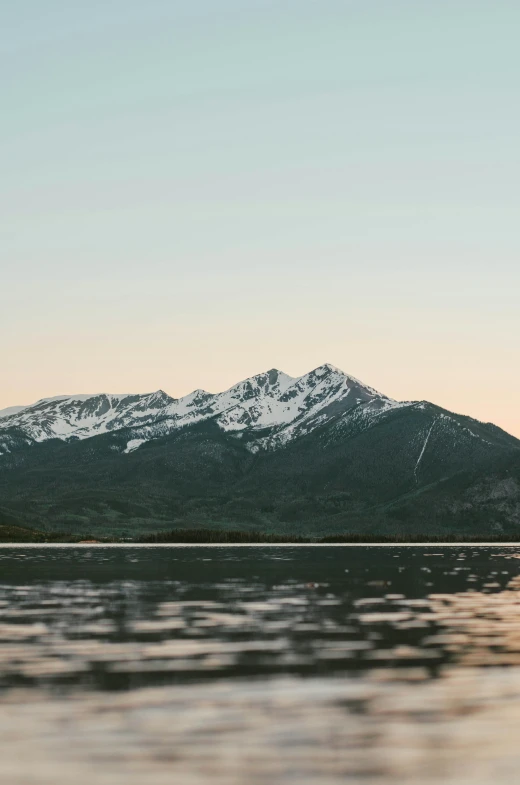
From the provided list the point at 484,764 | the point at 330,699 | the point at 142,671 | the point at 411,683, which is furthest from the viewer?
the point at 142,671

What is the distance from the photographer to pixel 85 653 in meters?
41.1

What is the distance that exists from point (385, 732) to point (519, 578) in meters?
75.0

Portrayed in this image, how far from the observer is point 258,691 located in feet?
→ 106

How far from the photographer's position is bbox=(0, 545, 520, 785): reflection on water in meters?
22.9

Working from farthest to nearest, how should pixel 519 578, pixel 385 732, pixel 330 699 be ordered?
pixel 519 578, pixel 330 699, pixel 385 732

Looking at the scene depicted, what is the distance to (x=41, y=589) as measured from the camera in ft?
263

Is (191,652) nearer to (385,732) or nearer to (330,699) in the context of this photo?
(330,699)

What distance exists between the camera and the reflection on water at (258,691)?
75.0 ft

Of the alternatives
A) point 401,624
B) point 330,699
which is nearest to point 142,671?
point 330,699

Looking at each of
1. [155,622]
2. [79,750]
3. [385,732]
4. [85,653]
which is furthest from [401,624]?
[79,750]

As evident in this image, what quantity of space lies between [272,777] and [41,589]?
201 ft

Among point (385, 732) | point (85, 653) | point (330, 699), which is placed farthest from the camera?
point (85, 653)

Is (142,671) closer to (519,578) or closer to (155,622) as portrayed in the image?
(155,622)

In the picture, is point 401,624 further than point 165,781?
Yes
